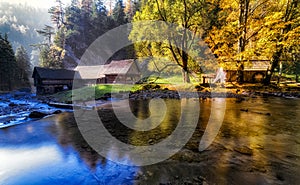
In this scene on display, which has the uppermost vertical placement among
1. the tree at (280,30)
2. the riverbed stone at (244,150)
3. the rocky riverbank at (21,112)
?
the tree at (280,30)

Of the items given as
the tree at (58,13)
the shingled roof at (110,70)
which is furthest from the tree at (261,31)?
the tree at (58,13)

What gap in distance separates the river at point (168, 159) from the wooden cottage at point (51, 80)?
34.1 metres

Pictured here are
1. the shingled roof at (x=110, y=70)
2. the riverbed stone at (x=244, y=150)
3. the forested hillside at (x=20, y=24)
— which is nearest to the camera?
the riverbed stone at (x=244, y=150)

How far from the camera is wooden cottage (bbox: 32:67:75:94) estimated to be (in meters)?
40.7

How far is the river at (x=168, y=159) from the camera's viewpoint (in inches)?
196

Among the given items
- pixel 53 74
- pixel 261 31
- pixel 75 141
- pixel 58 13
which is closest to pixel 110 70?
pixel 53 74

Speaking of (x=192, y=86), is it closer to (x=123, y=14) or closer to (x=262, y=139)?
(x=262, y=139)

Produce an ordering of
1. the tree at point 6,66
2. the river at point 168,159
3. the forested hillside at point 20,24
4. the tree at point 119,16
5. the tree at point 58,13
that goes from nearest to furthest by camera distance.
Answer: the river at point 168,159 < the tree at point 6,66 < the tree at point 119,16 < the tree at point 58,13 < the forested hillside at point 20,24

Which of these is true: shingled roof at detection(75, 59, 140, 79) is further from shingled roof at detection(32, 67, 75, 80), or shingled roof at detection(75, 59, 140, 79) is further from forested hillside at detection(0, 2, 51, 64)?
forested hillside at detection(0, 2, 51, 64)

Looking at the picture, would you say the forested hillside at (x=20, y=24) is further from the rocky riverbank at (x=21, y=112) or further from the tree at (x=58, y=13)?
the rocky riverbank at (x=21, y=112)

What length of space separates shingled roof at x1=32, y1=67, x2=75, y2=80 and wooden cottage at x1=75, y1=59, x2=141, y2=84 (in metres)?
2.64

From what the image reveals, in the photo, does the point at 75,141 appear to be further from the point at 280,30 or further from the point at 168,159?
the point at 280,30

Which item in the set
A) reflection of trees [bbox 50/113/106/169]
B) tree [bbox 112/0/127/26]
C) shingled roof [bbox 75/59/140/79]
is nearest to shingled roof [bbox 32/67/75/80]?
shingled roof [bbox 75/59/140/79]

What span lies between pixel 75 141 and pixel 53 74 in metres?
39.6
